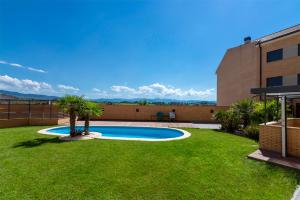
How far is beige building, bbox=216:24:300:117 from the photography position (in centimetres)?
1788

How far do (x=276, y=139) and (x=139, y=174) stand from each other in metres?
5.63

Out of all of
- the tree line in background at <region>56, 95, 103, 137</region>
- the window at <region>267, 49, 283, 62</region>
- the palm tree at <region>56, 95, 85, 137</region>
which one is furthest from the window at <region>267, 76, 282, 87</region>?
the palm tree at <region>56, 95, 85, 137</region>

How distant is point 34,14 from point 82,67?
1927cm

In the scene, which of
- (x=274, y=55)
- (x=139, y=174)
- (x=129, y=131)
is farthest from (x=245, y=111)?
(x=139, y=174)

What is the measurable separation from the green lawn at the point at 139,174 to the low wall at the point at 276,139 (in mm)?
683

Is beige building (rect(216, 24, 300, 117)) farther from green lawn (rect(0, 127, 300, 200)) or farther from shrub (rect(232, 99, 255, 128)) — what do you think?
green lawn (rect(0, 127, 300, 200))

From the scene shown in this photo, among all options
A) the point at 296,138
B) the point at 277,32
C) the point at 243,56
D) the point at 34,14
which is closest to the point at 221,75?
the point at 243,56

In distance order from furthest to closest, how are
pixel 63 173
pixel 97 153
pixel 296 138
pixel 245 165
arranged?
1. pixel 97 153
2. pixel 296 138
3. pixel 245 165
4. pixel 63 173

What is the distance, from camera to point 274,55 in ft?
64.0

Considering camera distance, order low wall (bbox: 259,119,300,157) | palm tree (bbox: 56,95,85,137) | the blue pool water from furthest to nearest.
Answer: the blue pool water, palm tree (bbox: 56,95,85,137), low wall (bbox: 259,119,300,157)

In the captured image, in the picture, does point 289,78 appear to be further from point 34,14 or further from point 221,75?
point 34,14

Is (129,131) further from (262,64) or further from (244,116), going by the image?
(262,64)

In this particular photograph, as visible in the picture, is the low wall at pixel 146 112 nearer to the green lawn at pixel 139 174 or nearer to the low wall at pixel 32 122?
the low wall at pixel 32 122

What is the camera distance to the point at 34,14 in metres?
19.3
